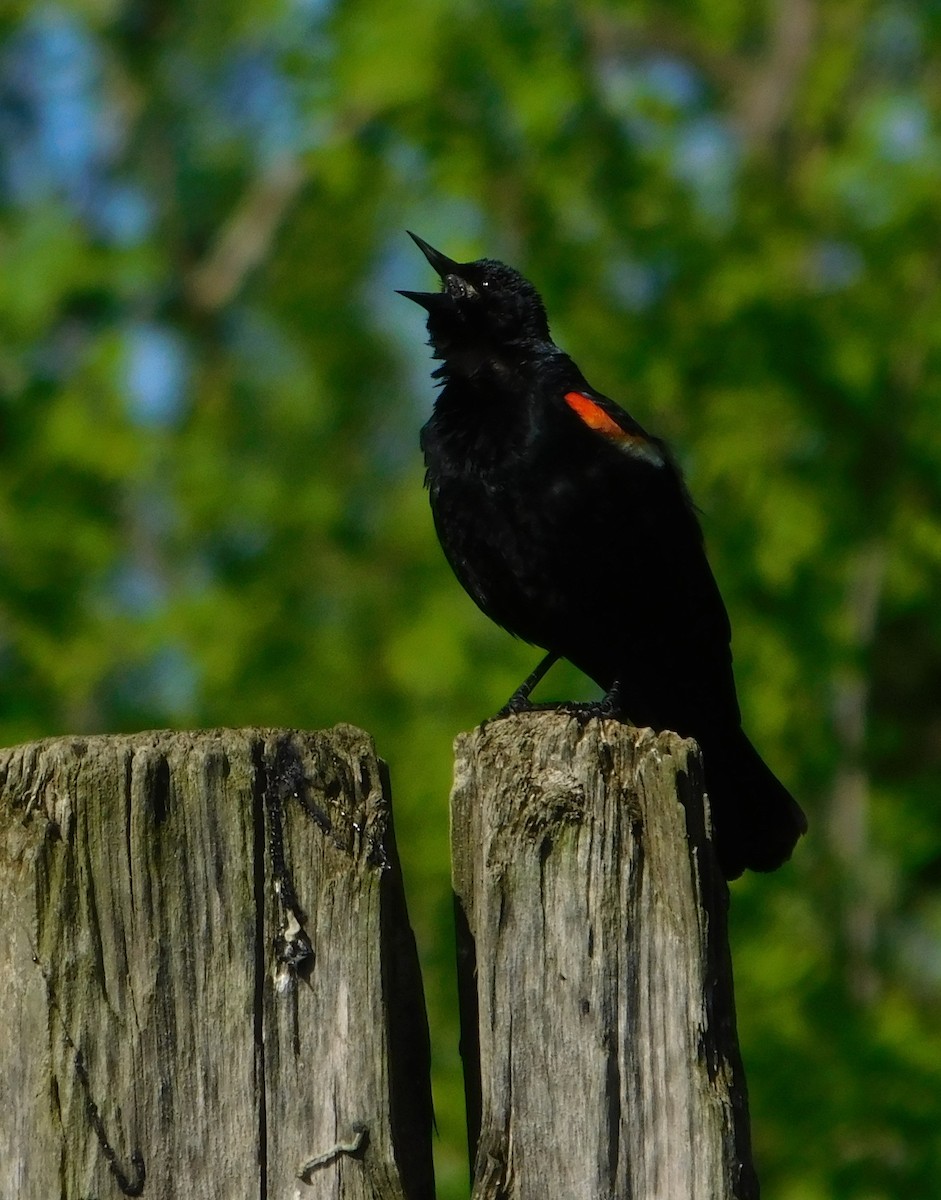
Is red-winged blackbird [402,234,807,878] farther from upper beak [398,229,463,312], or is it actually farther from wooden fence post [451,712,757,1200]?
wooden fence post [451,712,757,1200]

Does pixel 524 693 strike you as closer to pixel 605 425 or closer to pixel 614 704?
pixel 614 704

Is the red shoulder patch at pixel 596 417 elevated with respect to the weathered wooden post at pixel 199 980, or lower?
elevated

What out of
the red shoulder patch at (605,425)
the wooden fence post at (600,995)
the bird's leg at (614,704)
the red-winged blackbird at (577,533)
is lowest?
the wooden fence post at (600,995)

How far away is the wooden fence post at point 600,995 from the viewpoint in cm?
195

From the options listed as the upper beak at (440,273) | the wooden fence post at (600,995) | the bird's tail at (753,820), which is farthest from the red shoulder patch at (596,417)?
the wooden fence post at (600,995)

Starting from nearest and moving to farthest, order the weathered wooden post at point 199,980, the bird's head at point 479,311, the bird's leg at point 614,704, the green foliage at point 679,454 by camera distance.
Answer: the weathered wooden post at point 199,980
the bird's leg at point 614,704
the bird's head at point 479,311
the green foliage at point 679,454

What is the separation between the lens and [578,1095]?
198 cm

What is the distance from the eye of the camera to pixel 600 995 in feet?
6.57

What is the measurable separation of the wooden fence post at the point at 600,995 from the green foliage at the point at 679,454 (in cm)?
572

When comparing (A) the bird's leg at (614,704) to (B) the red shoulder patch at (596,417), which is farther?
(B) the red shoulder patch at (596,417)

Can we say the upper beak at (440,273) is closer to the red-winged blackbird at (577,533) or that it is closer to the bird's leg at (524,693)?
the red-winged blackbird at (577,533)

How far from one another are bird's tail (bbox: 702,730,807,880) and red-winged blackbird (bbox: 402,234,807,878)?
0.31 metres

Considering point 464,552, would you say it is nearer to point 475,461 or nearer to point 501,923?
point 475,461

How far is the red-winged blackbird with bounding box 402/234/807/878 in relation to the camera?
461 cm
